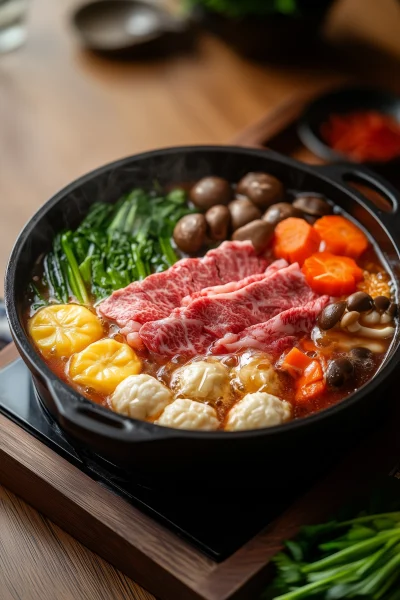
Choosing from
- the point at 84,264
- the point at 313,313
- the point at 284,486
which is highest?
the point at 84,264

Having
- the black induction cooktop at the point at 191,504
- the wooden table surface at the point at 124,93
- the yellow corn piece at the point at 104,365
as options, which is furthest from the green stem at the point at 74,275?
the wooden table surface at the point at 124,93

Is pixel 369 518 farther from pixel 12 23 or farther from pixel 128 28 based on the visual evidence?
pixel 12 23

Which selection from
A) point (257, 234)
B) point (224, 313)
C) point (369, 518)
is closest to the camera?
point (369, 518)

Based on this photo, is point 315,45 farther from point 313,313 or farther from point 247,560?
point 247,560

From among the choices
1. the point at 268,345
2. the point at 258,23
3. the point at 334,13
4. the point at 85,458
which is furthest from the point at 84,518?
the point at 334,13

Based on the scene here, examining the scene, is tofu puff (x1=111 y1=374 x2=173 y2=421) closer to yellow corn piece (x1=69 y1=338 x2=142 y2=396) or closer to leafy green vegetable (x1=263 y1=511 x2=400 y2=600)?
yellow corn piece (x1=69 y1=338 x2=142 y2=396)

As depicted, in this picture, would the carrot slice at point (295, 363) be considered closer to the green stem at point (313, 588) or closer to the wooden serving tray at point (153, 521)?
the wooden serving tray at point (153, 521)

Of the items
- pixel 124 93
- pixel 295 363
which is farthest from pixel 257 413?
pixel 124 93
